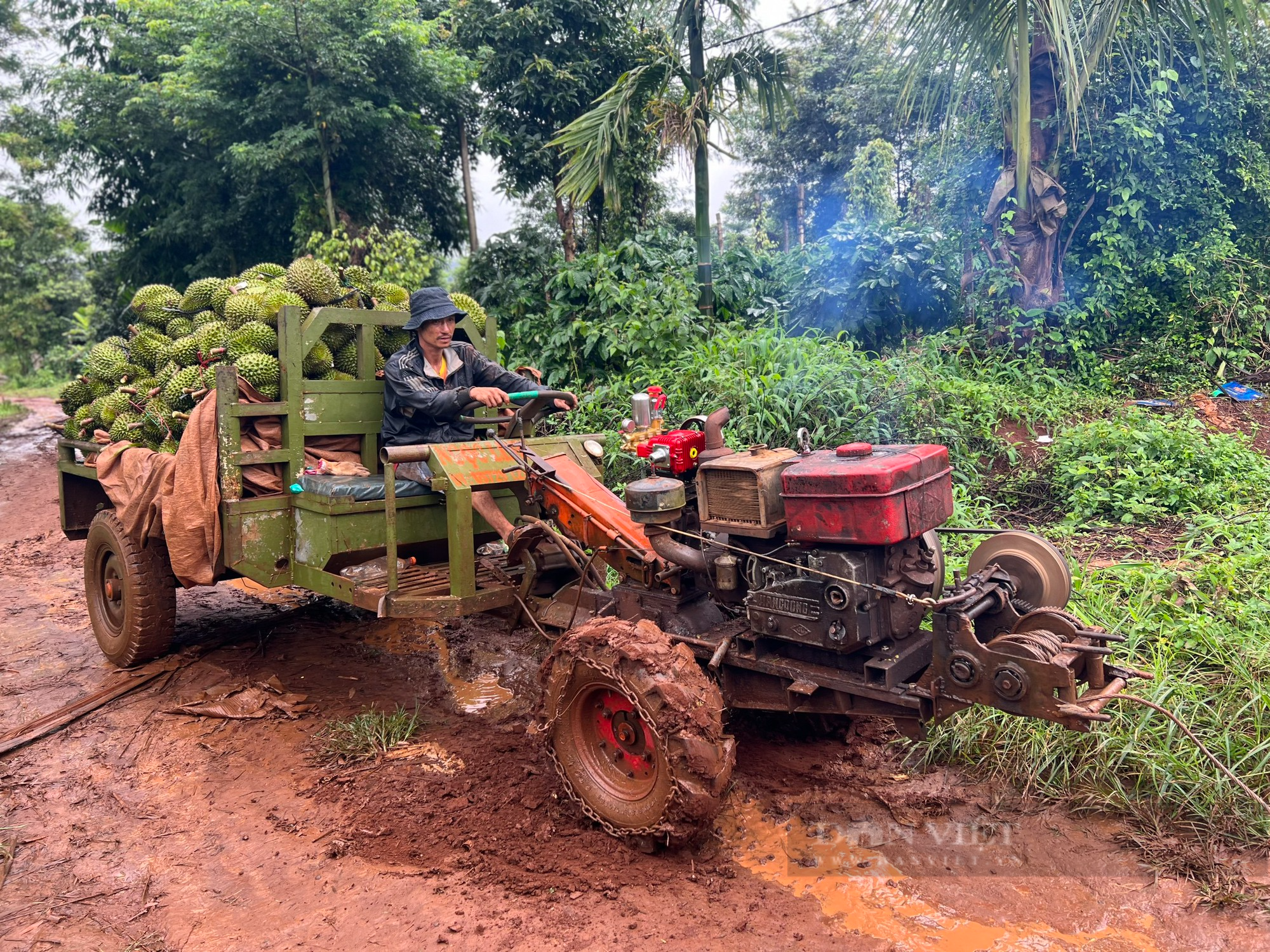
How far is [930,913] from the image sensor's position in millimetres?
2934

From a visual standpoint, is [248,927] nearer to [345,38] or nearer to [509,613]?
[509,613]

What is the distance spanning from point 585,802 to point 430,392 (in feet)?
Answer: 7.65

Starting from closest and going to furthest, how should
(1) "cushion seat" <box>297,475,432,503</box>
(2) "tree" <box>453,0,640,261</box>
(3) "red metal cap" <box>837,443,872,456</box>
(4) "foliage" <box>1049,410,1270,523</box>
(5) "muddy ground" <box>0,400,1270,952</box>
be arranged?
1. (5) "muddy ground" <box>0,400,1270,952</box>
2. (3) "red metal cap" <box>837,443,872,456</box>
3. (1) "cushion seat" <box>297,475,432,503</box>
4. (4) "foliage" <box>1049,410,1270,523</box>
5. (2) "tree" <box>453,0,640,261</box>

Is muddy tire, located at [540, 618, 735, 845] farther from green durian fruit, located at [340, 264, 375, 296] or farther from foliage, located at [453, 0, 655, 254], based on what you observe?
foliage, located at [453, 0, 655, 254]

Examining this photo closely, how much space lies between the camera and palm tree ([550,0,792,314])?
30.0ft

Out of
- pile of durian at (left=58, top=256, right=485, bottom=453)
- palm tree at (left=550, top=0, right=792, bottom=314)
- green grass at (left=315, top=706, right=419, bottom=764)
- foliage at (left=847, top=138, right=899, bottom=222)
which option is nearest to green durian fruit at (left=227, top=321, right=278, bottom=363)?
pile of durian at (left=58, top=256, right=485, bottom=453)

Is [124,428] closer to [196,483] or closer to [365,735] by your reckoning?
[196,483]

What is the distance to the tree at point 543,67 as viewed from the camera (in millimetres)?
11938

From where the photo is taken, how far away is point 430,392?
15.5ft

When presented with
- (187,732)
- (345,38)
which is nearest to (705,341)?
(187,732)

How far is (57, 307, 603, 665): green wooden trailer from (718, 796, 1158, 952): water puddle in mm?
1604

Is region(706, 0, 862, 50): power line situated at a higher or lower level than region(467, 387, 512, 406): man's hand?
higher

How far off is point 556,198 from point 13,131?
14.0 meters

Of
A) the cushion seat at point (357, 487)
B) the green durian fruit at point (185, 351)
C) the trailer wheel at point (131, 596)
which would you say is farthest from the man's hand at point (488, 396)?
the trailer wheel at point (131, 596)
